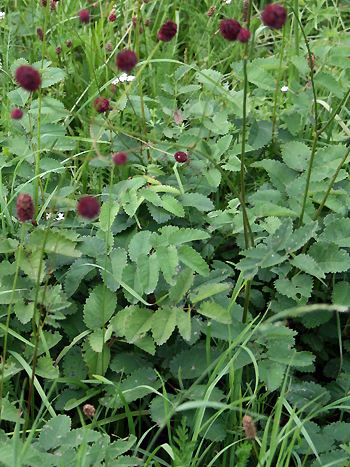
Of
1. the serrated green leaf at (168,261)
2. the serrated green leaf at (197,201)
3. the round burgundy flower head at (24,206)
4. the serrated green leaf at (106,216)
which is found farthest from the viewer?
the serrated green leaf at (197,201)

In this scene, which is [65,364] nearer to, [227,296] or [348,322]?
[227,296]

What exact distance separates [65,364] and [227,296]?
0.48 meters

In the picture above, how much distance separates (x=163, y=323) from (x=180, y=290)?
0.09 metres

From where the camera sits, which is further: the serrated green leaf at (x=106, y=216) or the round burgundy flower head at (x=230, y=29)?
the serrated green leaf at (x=106, y=216)

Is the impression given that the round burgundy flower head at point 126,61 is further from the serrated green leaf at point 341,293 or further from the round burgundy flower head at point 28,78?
the serrated green leaf at point 341,293

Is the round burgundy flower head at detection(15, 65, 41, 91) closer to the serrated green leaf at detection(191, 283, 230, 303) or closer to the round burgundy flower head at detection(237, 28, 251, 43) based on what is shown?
the round burgundy flower head at detection(237, 28, 251, 43)

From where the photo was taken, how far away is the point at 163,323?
1.89m

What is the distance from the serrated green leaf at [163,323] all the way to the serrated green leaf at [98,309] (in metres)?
0.14

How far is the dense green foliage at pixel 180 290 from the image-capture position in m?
1.83

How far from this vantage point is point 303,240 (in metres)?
1.95

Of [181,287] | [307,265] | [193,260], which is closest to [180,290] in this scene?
[181,287]

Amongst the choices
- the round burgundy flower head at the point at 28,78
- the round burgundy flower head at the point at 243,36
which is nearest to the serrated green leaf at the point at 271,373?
the round burgundy flower head at the point at 243,36

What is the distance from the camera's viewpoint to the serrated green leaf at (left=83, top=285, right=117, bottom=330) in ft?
6.49

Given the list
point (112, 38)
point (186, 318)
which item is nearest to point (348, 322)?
point (186, 318)
